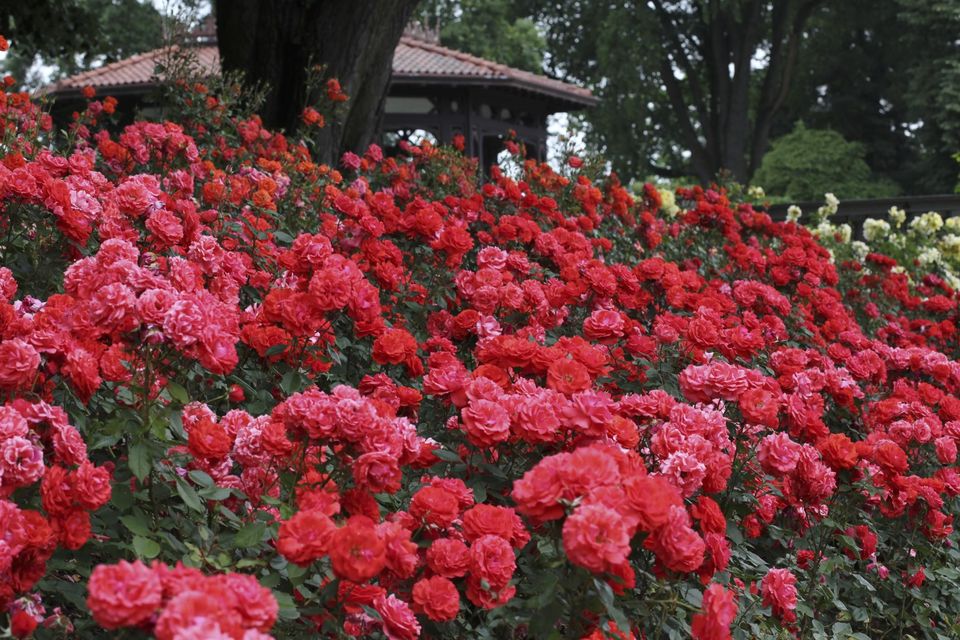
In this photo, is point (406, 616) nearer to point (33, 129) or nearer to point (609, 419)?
point (609, 419)

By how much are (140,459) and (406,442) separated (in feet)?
1.78

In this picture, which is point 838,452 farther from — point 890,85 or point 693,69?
point 890,85

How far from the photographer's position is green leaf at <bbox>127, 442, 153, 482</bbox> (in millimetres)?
1809

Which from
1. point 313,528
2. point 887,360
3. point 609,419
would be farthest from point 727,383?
point 887,360

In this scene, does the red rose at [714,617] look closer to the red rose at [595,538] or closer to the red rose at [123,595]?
the red rose at [595,538]

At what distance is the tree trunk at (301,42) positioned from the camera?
6375 millimetres

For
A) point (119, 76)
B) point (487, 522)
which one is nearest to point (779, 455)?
point (487, 522)

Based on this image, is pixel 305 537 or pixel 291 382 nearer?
pixel 305 537

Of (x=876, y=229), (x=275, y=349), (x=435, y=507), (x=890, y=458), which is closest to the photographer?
(x=435, y=507)

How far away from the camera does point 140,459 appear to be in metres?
1.84

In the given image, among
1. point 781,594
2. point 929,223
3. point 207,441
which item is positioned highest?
point 207,441

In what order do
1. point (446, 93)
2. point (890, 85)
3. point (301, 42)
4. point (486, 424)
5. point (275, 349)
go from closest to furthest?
point (486, 424) → point (275, 349) → point (301, 42) → point (446, 93) → point (890, 85)

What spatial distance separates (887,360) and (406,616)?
3.08 meters

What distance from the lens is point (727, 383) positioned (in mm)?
2582
